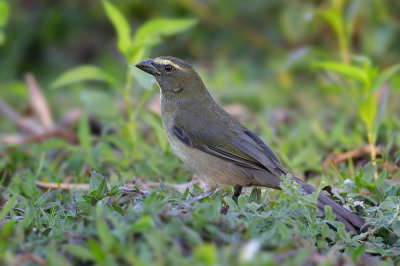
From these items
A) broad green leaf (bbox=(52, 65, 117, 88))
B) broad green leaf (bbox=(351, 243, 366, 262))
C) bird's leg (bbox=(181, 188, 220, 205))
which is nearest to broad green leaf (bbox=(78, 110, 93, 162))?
broad green leaf (bbox=(52, 65, 117, 88))

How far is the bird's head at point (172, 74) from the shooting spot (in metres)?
5.43

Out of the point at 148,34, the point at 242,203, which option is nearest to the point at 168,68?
the point at 148,34

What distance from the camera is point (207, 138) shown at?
486 centimetres

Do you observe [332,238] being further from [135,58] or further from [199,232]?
[135,58]

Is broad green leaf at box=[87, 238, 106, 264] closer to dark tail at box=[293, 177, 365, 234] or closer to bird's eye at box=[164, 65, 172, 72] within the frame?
dark tail at box=[293, 177, 365, 234]

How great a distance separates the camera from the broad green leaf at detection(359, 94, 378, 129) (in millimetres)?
5426

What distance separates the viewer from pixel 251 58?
31.2 feet

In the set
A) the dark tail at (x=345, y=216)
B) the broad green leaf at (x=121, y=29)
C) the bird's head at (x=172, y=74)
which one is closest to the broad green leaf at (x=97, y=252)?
the dark tail at (x=345, y=216)

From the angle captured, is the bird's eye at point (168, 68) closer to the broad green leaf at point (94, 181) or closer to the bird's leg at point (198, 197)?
the bird's leg at point (198, 197)

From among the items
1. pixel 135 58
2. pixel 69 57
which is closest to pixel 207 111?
pixel 135 58

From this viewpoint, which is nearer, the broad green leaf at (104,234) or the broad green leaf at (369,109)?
the broad green leaf at (104,234)

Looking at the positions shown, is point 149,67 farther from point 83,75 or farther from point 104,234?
point 104,234

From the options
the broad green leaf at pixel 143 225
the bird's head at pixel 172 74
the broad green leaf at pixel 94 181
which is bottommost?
the broad green leaf at pixel 94 181

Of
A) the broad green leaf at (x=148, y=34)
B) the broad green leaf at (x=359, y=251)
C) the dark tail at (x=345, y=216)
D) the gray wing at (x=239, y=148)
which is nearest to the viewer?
the broad green leaf at (x=359, y=251)
